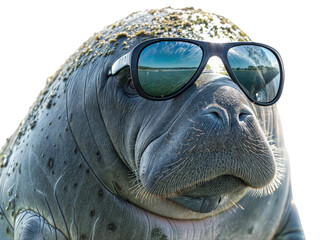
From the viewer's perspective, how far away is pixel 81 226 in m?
4.84

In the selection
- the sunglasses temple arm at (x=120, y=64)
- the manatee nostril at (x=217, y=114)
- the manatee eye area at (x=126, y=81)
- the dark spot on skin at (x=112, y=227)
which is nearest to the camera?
the manatee nostril at (x=217, y=114)

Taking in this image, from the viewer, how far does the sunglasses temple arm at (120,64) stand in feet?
14.3

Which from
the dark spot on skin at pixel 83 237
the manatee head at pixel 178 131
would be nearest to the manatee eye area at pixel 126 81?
the manatee head at pixel 178 131

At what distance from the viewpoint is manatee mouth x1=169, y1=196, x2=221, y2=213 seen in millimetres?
4364

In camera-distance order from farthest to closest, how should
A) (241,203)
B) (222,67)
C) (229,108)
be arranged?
(241,203) → (222,67) → (229,108)

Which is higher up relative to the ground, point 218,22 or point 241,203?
point 218,22

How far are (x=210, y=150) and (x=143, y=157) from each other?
510mm

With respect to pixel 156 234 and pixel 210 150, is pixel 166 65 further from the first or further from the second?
pixel 156 234

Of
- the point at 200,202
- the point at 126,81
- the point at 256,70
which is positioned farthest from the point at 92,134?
the point at 256,70

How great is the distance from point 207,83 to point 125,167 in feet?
2.90

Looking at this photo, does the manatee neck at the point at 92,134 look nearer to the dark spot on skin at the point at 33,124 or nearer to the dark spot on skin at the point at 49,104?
the dark spot on skin at the point at 49,104

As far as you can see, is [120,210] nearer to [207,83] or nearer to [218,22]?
[207,83]

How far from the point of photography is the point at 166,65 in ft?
14.0

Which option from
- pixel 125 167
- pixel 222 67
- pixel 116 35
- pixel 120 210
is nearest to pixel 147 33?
pixel 116 35
